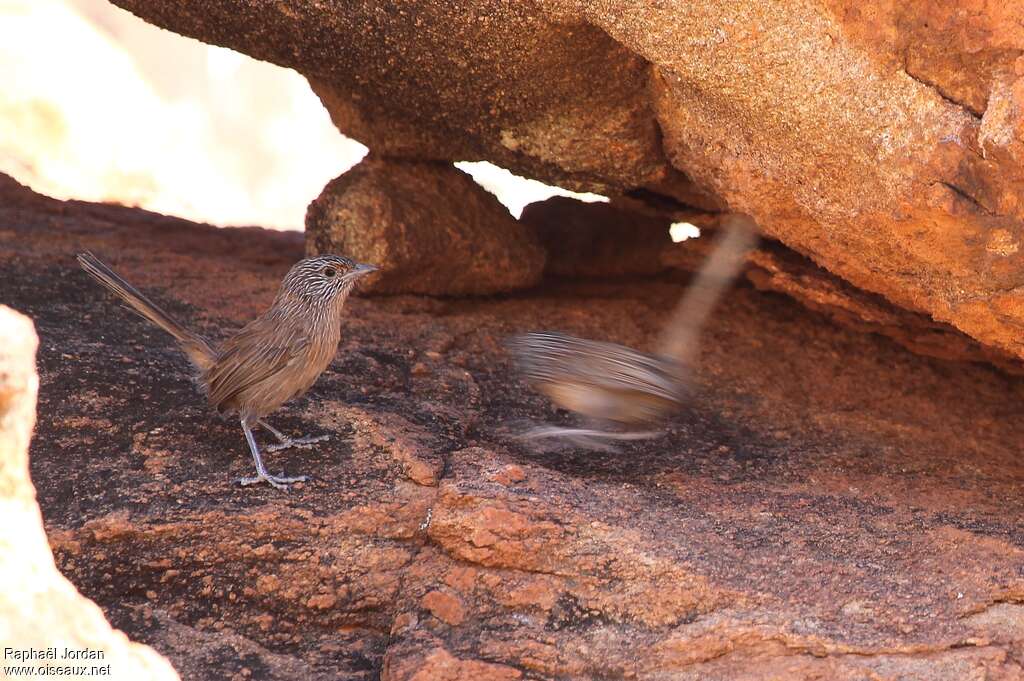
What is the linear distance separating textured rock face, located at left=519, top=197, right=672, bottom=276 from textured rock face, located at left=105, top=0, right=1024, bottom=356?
125 cm

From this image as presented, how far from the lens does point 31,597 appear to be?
9.71 ft

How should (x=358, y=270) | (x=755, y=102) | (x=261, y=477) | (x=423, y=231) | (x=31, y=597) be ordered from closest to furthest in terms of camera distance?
(x=31, y=597) < (x=261, y=477) < (x=755, y=102) < (x=358, y=270) < (x=423, y=231)

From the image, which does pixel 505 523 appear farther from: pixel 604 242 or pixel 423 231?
pixel 604 242

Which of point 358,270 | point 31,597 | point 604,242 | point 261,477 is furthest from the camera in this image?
point 604,242

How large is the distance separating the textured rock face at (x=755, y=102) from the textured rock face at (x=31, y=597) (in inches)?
88.4

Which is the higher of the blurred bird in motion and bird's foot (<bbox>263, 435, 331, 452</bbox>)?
the blurred bird in motion

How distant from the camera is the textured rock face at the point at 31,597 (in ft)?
9.46

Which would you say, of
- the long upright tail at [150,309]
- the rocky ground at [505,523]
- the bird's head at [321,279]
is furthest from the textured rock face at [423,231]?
the long upright tail at [150,309]

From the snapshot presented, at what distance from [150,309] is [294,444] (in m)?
0.87

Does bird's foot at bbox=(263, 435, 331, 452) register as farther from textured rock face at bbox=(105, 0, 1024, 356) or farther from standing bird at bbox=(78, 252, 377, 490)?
textured rock face at bbox=(105, 0, 1024, 356)

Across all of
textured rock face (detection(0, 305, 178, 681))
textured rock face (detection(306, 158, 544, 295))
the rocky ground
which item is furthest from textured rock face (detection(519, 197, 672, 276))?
textured rock face (detection(0, 305, 178, 681))

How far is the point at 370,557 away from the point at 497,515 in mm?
491

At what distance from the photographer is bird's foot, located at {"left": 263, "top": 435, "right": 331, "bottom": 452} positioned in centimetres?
414

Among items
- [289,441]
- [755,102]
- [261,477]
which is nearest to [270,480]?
[261,477]
